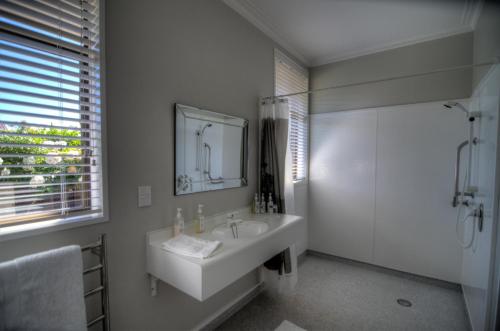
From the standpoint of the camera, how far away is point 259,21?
2.39 meters

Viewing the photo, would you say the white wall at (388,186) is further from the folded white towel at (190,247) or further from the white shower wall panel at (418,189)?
the folded white towel at (190,247)

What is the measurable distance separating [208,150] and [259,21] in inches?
58.4

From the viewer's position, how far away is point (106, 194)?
4.25 ft

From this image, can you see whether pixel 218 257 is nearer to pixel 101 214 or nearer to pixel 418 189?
pixel 101 214

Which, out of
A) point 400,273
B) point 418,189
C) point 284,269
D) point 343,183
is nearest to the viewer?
point 284,269

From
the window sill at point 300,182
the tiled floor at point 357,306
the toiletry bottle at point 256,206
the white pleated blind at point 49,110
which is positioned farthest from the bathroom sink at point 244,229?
the window sill at point 300,182

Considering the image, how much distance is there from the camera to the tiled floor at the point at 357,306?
2.03 metres

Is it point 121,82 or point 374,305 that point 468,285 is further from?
point 121,82

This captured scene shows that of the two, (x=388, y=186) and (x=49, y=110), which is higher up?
(x=49, y=110)

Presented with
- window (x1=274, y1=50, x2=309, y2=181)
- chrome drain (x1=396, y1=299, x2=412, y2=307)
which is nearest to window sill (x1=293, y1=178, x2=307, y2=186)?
window (x1=274, y1=50, x2=309, y2=181)

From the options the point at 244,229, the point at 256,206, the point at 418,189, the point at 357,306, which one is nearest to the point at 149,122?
the point at 244,229

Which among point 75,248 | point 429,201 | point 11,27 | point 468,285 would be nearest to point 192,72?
point 11,27

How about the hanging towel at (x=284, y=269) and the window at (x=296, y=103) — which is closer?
the hanging towel at (x=284, y=269)

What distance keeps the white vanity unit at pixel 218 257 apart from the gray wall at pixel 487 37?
200 cm
